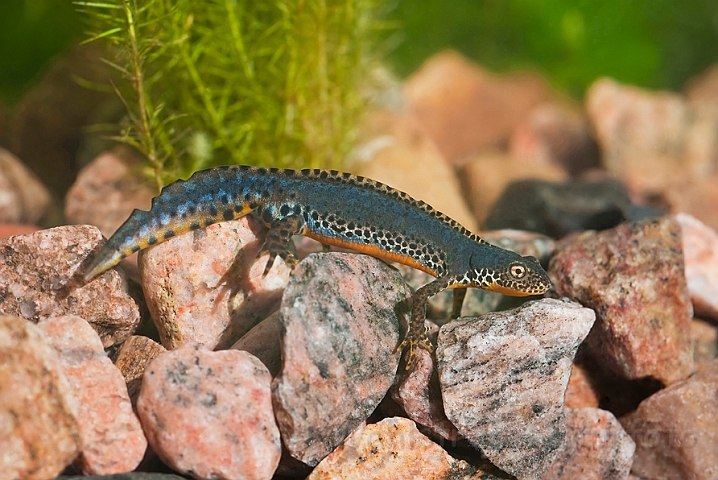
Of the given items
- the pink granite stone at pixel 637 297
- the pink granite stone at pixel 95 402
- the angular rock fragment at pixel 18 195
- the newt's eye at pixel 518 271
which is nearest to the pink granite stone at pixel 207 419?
the pink granite stone at pixel 95 402

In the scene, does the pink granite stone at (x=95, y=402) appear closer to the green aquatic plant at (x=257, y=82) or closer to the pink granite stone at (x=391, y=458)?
the pink granite stone at (x=391, y=458)

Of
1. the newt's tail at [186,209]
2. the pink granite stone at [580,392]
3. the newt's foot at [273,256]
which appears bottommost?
the pink granite stone at [580,392]

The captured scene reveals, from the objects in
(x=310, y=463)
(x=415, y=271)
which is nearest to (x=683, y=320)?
(x=415, y=271)

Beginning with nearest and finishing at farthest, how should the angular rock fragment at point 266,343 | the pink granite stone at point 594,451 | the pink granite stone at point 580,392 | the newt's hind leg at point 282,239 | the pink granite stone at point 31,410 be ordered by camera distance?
the pink granite stone at point 31,410, the angular rock fragment at point 266,343, the pink granite stone at point 594,451, the newt's hind leg at point 282,239, the pink granite stone at point 580,392

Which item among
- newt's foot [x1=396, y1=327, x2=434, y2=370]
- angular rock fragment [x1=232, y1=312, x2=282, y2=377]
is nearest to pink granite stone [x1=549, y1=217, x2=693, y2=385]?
newt's foot [x1=396, y1=327, x2=434, y2=370]

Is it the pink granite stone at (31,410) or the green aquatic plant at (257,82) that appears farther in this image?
the green aquatic plant at (257,82)

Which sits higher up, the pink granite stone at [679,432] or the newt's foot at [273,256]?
the newt's foot at [273,256]

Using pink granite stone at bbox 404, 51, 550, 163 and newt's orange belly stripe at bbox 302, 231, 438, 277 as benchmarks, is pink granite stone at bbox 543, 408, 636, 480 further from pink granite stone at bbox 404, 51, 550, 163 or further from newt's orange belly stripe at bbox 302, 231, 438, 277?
pink granite stone at bbox 404, 51, 550, 163
